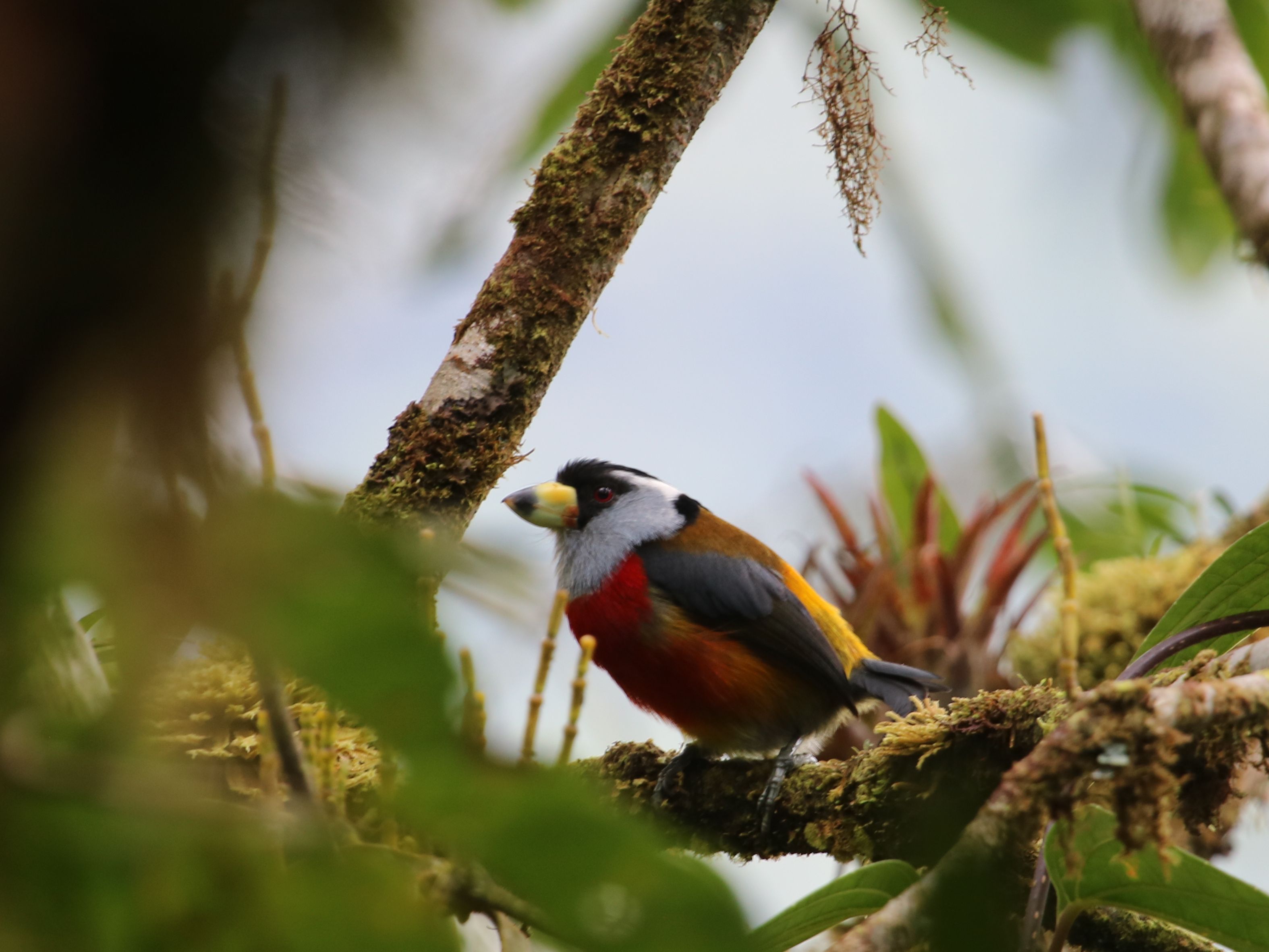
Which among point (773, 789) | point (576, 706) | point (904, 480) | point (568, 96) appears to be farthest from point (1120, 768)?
point (568, 96)

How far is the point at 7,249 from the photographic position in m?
0.47

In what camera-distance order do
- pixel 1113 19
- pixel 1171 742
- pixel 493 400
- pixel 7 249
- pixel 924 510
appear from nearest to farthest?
1. pixel 7 249
2. pixel 1171 742
3. pixel 493 400
4. pixel 924 510
5. pixel 1113 19

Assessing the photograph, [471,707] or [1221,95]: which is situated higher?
[1221,95]

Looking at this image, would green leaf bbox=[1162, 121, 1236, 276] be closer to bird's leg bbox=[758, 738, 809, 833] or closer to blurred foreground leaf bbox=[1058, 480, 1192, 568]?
blurred foreground leaf bbox=[1058, 480, 1192, 568]

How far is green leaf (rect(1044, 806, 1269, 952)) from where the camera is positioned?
153 cm

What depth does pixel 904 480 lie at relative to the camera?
15.2 feet

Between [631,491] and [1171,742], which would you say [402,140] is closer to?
[1171,742]

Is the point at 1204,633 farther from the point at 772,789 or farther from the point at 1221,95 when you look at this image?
the point at 1221,95

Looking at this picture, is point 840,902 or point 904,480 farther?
point 904,480

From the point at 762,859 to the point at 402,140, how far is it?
2.12m

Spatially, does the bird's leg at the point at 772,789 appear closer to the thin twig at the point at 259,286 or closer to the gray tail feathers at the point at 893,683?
the gray tail feathers at the point at 893,683

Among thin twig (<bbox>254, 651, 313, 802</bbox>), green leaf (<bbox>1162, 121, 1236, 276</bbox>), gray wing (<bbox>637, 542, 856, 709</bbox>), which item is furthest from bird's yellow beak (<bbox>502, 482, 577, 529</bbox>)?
green leaf (<bbox>1162, 121, 1236, 276</bbox>)

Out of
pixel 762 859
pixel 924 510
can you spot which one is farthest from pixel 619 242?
pixel 924 510

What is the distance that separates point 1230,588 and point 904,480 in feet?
8.85
